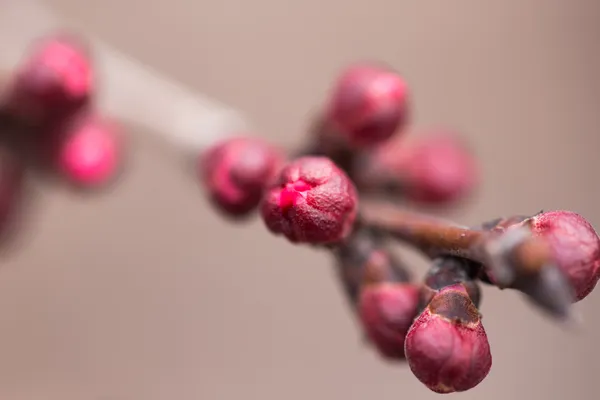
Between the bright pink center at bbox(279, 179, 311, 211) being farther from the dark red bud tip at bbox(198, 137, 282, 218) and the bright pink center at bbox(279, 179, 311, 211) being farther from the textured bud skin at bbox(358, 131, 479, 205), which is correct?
the textured bud skin at bbox(358, 131, 479, 205)

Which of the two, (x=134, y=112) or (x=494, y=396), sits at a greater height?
(x=134, y=112)

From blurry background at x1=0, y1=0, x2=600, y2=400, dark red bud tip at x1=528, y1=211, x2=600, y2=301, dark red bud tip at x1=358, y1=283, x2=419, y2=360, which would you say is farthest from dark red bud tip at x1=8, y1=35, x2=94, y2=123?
blurry background at x1=0, y1=0, x2=600, y2=400

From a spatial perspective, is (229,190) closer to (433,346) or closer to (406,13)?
(433,346)

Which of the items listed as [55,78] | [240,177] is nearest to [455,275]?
[240,177]

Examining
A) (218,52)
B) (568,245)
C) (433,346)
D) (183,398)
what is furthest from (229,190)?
(218,52)

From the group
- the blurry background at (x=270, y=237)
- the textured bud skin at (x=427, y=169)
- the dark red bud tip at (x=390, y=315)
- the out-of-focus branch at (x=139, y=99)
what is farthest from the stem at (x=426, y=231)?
the blurry background at (x=270, y=237)

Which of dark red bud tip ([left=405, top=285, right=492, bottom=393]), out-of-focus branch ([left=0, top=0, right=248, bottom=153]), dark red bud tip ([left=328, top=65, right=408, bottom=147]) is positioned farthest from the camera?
out-of-focus branch ([left=0, top=0, right=248, bottom=153])

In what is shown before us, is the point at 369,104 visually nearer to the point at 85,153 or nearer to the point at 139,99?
the point at 85,153
